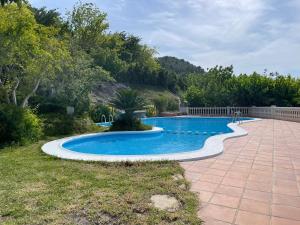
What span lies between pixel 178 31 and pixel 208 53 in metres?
5.30

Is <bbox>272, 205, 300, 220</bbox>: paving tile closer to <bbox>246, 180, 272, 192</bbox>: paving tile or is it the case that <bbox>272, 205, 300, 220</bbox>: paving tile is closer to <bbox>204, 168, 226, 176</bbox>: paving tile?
<bbox>246, 180, 272, 192</bbox>: paving tile

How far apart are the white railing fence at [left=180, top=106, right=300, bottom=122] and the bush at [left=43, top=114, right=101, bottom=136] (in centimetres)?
1196

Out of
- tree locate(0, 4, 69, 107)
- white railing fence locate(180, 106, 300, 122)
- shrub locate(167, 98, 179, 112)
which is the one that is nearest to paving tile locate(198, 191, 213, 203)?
tree locate(0, 4, 69, 107)

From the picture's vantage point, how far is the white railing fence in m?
17.3

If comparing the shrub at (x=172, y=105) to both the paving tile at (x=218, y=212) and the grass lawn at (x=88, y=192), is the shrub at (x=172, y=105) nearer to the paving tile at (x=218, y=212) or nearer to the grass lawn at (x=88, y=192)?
the grass lawn at (x=88, y=192)

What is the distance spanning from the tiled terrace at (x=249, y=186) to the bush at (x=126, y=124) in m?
6.12

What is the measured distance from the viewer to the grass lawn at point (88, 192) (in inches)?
139

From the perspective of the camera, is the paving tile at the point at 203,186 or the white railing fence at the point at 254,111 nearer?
the paving tile at the point at 203,186

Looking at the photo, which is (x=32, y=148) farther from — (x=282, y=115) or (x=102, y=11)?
(x=102, y=11)

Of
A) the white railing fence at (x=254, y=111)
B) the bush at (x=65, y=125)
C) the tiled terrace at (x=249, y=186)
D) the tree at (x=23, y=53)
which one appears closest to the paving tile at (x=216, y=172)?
the tiled terrace at (x=249, y=186)

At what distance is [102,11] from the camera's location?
28.9 meters

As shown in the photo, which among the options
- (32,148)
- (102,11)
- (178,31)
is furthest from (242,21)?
(102,11)

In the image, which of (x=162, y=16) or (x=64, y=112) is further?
(x=162, y=16)

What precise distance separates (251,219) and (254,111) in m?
19.2
